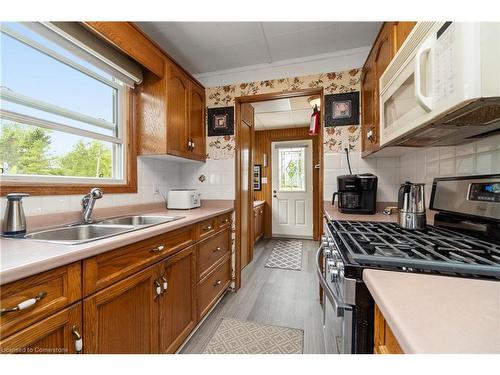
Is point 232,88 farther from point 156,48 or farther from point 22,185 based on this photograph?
point 22,185

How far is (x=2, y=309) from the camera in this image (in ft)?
1.82

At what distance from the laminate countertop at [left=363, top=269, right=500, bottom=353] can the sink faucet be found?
1.43m

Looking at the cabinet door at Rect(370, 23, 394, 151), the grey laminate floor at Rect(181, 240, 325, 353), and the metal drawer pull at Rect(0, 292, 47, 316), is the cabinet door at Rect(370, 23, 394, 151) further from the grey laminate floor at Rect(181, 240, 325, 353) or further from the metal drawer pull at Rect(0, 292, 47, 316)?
the metal drawer pull at Rect(0, 292, 47, 316)

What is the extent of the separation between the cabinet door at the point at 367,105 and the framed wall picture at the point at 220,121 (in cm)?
125

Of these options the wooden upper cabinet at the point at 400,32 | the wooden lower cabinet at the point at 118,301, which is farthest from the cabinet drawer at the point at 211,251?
the wooden upper cabinet at the point at 400,32

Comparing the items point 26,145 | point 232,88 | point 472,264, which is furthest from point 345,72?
point 26,145

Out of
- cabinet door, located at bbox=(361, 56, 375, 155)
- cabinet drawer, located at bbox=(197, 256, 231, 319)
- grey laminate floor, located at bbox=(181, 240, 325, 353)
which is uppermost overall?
cabinet door, located at bbox=(361, 56, 375, 155)

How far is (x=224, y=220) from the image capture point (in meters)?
2.10

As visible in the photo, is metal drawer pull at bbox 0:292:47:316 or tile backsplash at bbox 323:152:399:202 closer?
metal drawer pull at bbox 0:292:47:316

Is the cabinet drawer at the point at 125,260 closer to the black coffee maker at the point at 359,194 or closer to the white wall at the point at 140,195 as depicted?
the white wall at the point at 140,195

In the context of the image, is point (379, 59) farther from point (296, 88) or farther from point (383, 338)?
point (383, 338)

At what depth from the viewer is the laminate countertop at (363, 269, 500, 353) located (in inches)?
12.9

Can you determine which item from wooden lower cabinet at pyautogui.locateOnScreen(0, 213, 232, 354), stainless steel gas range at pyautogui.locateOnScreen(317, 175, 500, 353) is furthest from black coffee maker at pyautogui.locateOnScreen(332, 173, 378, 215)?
wooden lower cabinet at pyautogui.locateOnScreen(0, 213, 232, 354)
